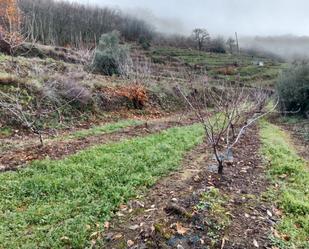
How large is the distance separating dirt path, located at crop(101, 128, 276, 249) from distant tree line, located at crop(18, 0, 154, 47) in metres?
38.9

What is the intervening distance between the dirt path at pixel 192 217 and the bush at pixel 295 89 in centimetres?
1823

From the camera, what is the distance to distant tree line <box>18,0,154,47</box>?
50.9 m

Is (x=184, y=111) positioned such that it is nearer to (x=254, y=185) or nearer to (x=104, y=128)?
(x=104, y=128)

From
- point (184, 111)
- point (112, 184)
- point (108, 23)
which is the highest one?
point (108, 23)

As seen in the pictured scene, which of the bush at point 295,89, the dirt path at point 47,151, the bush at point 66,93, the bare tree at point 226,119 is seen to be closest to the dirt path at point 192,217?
the bare tree at point 226,119

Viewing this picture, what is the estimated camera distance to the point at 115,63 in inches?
1021

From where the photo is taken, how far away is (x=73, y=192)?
6.28 metres

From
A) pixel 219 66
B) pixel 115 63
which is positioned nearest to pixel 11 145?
pixel 115 63

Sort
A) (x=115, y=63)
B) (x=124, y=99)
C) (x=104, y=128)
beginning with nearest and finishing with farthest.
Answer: (x=104, y=128) < (x=124, y=99) < (x=115, y=63)

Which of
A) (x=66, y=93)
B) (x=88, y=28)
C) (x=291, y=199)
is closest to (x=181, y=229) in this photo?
(x=291, y=199)

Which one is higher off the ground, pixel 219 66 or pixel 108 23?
pixel 108 23

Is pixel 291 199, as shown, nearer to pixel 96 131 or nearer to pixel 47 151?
pixel 47 151

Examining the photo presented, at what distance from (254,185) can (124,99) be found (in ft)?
39.4

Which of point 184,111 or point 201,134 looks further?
point 184,111
